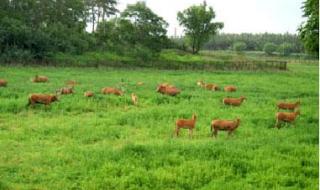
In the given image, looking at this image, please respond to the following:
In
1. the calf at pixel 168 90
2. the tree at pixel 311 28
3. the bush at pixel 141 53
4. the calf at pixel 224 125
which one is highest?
the tree at pixel 311 28

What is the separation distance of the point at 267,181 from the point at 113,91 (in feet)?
39.5

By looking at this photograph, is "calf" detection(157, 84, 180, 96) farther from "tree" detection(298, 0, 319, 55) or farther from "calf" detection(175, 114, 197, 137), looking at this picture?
"calf" detection(175, 114, 197, 137)

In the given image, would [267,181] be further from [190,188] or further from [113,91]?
[113,91]

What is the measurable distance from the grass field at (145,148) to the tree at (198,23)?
190ft

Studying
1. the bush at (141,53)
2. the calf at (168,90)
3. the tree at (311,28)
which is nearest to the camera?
the tree at (311,28)

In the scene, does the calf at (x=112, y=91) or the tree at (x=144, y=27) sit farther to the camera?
the tree at (x=144, y=27)

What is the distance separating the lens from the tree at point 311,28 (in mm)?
20111

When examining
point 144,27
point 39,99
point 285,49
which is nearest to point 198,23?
point 144,27

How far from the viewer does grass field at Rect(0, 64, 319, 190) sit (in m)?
10.2

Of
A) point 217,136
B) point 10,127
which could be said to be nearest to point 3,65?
point 10,127

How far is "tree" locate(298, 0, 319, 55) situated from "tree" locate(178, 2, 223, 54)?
5473cm

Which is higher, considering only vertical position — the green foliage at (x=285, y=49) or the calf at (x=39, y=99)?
the green foliage at (x=285, y=49)

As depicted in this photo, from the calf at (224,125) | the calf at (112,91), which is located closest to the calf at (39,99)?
the calf at (112,91)

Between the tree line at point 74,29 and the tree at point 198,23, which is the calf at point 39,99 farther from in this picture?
the tree at point 198,23
